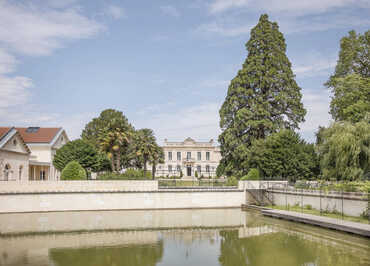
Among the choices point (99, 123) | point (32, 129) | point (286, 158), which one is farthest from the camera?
point (99, 123)

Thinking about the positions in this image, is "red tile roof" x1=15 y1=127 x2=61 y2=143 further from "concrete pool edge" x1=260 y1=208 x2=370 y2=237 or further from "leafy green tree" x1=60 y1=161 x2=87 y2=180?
"concrete pool edge" x1=260 y1=208 x2=370 y2=237

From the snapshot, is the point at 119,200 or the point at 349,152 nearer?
the point at 349,152

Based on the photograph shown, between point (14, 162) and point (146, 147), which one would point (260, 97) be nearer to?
point (146, 147)

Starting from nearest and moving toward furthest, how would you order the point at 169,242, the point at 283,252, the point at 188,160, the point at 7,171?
the point at 283,252, the point at 169,242, the point at 7,171, the point at 188,160

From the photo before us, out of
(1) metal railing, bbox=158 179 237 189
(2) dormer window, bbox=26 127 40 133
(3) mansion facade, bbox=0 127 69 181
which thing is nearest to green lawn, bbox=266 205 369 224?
(1) metal railing, bbox=158 179 237 189

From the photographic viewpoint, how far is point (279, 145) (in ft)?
111

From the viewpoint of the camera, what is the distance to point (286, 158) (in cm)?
3375

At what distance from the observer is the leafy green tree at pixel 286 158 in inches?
1321

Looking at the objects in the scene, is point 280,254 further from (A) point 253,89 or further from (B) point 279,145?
(A) point 253,89

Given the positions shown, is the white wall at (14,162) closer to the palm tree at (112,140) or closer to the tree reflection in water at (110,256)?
the palm tree at (112,140)

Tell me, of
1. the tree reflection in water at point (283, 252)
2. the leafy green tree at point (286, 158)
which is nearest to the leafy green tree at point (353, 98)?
the leafy green tree at point (286, 158)

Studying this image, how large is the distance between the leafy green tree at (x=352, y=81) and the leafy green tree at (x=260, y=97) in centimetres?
439

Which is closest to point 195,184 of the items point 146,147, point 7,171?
point 146,147

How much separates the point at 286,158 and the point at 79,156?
19049mm
